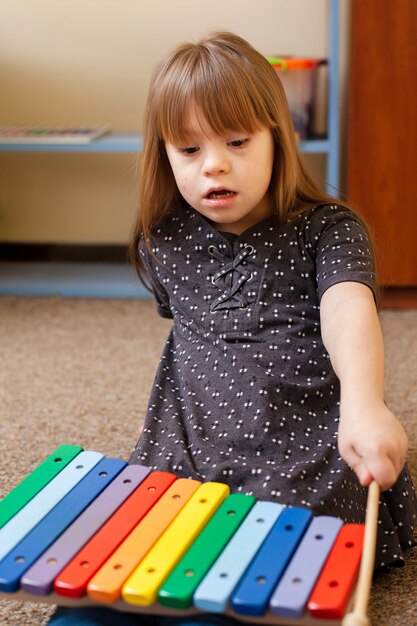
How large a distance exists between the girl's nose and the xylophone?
35 cm

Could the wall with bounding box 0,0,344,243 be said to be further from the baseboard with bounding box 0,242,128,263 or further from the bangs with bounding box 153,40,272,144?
the bangs with bounding box 153,40,272,144

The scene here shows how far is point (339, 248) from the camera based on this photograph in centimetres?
107

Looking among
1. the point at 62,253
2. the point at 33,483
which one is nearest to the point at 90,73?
the point at 62,253

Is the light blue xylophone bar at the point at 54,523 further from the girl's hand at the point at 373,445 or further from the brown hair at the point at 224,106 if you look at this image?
the brown hair at the point at 224,106

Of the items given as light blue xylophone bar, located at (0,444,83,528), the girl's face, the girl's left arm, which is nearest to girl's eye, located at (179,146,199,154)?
the girl's face

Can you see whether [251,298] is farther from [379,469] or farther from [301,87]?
[301,87]

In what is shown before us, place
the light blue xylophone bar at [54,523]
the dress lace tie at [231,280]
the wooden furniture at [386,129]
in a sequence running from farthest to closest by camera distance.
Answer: the wooden furniture at [386,129] < the dress lace tie at [231,280] < the light blue xylophone bar at [54,523]

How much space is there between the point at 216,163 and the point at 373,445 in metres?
0.39

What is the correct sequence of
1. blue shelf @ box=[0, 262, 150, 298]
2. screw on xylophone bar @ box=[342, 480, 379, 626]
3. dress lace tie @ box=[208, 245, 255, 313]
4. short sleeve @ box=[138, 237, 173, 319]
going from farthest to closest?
blue shelf @ box=[0, 262, 150, 298]
short sleeve @ box=[138, 237, 173, 319]
dress lace tie @ box=[208, 245, 255, 313]
screw on xylophone bar @ box=[342, 480, 379, 626]

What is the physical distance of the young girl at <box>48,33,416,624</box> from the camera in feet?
3.26

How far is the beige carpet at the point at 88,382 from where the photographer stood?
107 cm

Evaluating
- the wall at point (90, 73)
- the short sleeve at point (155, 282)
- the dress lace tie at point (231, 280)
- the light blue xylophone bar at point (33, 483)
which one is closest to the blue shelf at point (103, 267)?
the wall at point (90, 73)

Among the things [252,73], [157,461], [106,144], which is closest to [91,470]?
[157,461]

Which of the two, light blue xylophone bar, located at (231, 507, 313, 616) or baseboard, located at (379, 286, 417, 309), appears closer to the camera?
light blue xylophone bar, located at (231, 507, 313, 616)
